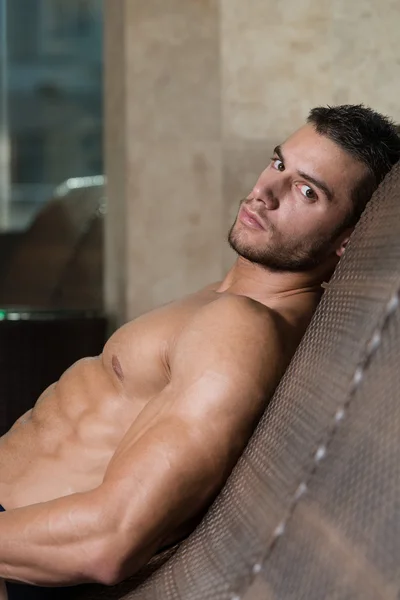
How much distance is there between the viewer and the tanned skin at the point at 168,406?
3.23 ft

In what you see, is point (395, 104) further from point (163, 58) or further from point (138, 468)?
point (138, 468)

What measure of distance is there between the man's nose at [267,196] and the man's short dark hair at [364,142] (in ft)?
0.34

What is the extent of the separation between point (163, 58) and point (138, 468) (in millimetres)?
1536

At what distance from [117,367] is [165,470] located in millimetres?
325

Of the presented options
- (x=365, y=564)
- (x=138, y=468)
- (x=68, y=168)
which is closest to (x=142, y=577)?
(x=138, y=468)

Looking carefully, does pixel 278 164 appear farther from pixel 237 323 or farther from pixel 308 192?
pixel 237 323

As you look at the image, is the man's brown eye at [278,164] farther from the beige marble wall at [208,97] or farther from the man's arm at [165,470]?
the beige marble wall at [208,97]

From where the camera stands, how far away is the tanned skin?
3.23 ft

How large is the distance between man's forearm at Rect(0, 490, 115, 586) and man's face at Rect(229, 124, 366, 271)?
0.46 metres

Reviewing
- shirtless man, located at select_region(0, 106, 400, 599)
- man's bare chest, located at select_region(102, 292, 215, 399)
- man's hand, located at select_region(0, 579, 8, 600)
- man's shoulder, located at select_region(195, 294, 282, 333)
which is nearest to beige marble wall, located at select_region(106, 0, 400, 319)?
shirtless man, located at select_region(0, 106, 400, 599)

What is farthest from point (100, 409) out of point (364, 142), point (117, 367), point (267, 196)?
point (364, 142)

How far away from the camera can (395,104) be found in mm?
2201

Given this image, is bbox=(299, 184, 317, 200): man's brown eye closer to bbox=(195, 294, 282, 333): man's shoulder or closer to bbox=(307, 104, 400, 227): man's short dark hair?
bbox=(307, 104, 400, 227): man's short dark hair


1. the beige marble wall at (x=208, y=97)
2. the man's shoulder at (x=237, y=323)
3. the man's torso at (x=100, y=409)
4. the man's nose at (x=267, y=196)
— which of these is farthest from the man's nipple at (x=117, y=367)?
the beige marble wall at (x=208, y=97)
